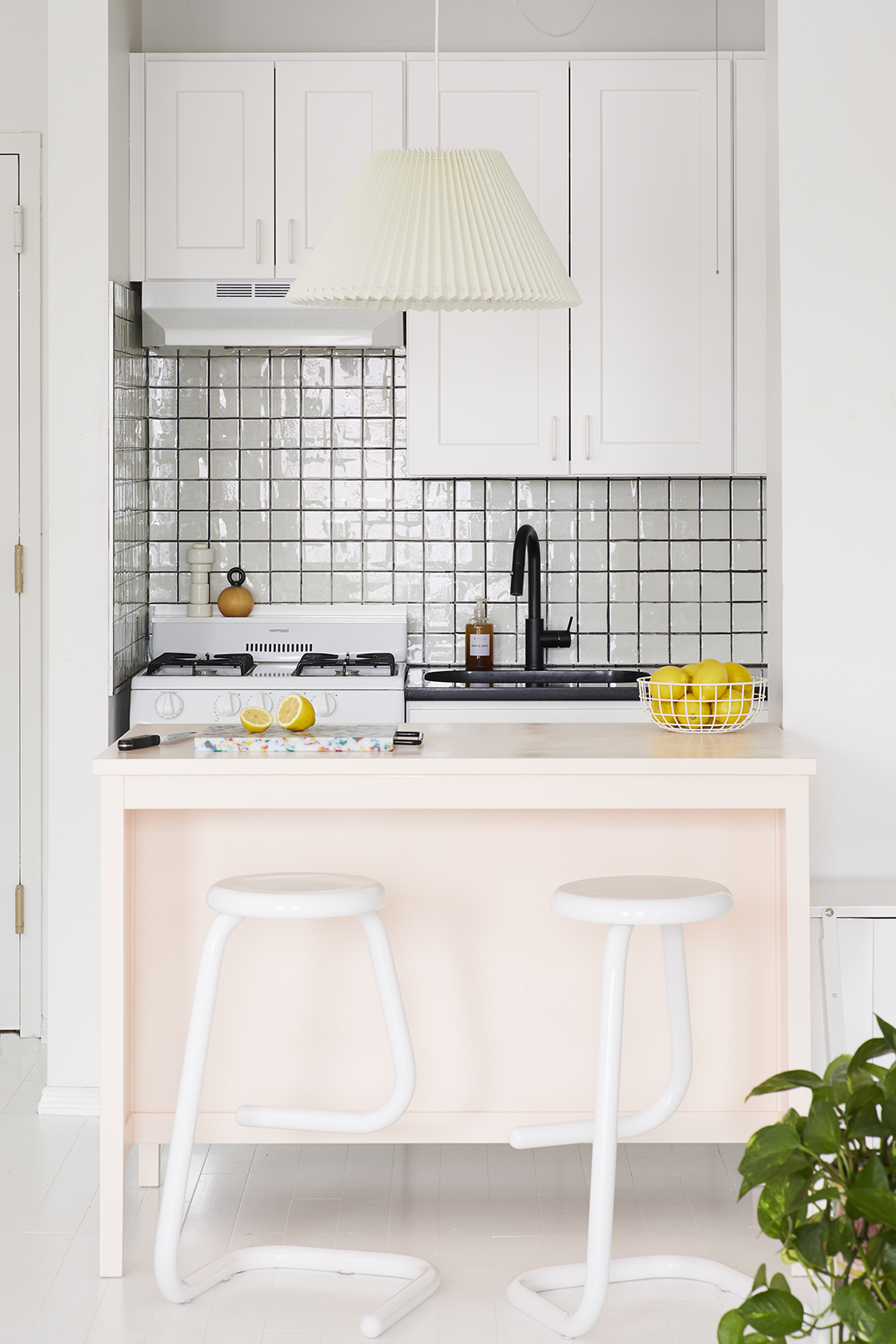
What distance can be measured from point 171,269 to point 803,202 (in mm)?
1805

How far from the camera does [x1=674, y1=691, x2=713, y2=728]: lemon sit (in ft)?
8.60

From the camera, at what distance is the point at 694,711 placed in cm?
263

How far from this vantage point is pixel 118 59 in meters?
3.48

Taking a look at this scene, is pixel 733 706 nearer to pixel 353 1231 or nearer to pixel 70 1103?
pixel 353 1231

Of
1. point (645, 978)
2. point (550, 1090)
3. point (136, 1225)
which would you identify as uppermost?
point (645, 978)

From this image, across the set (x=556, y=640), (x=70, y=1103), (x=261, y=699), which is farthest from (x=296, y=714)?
(x=556, y=640)

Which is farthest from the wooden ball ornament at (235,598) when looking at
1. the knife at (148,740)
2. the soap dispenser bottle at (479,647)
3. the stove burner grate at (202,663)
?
the knife at (148,740)

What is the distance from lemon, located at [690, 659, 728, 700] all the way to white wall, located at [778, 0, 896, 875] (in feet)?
0.97

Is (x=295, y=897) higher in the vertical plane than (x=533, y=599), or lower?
lower

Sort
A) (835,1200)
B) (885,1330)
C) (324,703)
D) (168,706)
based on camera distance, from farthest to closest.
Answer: (324,703) < (168,706) < (835,1200) < (885,1330)

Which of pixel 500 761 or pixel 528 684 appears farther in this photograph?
pixel 528 684

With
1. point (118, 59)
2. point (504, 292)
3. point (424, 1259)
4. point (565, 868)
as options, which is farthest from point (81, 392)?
point (424, 1259)

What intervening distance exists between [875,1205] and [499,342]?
336cm

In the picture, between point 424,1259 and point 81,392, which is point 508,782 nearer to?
point 424,1259
